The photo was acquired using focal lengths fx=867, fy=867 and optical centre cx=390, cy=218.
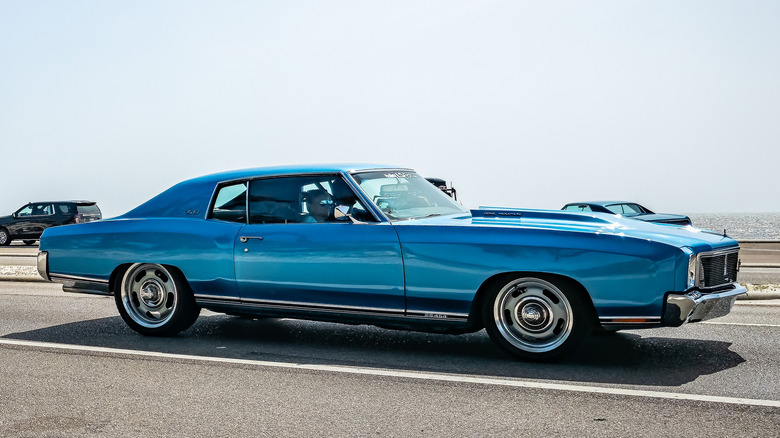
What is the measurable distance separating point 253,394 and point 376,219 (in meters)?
1.90

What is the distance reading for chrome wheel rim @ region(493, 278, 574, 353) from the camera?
6152 millimetres

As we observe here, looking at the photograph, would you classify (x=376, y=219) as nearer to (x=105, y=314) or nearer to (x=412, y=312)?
(x=412, y=312)

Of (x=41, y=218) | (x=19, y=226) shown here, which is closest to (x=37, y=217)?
(x=41, y=218)

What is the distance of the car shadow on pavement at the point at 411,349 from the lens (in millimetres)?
5945

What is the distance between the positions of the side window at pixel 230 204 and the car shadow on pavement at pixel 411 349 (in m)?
1.07

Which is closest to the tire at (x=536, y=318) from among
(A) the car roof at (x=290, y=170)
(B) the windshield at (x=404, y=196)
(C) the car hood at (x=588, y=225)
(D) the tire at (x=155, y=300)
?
(C) the car hood at (x=588, y=225)

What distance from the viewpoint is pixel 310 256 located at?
6.89 meters

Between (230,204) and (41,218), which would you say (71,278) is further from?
(41,218)

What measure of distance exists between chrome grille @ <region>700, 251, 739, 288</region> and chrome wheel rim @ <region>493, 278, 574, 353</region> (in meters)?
0.99

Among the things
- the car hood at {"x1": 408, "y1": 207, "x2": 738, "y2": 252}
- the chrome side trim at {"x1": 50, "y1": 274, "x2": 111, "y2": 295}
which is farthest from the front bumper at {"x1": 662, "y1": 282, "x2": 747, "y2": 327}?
the chrome side trim at {"x1": 50, "y1": 274, "x2": 111, "y2": 295}

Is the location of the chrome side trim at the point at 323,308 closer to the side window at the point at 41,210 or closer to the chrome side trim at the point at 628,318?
the chrome side trim at the point at 628,318

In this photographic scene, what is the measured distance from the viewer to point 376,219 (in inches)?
267

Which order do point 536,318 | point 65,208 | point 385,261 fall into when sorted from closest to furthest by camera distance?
1. point 536,318
2. point 385,261
3. point 65,208

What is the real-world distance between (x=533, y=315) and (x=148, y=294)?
3.63m
